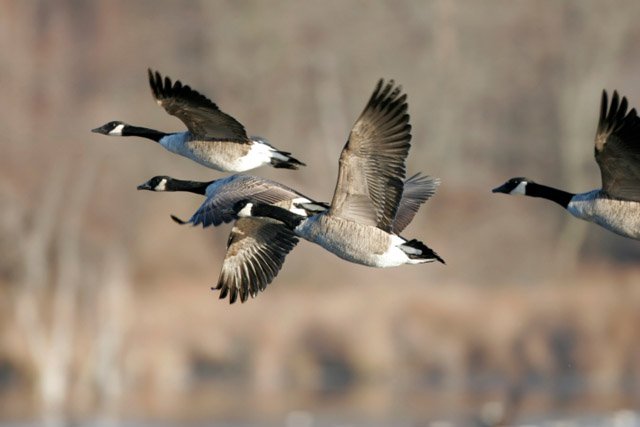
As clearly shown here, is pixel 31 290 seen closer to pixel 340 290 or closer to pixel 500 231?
pixel 340 290

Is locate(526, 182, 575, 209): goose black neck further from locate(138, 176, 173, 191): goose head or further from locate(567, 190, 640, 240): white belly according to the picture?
locate(138, 176, 173, 191): goose head

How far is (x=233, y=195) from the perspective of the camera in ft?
37.3

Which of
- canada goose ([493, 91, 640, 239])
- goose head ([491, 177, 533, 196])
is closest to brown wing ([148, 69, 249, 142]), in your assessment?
goose head ([491, 177, 533, 196])

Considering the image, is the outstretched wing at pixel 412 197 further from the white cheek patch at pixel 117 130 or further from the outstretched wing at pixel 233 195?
the white cheek patch at pixel 117 130

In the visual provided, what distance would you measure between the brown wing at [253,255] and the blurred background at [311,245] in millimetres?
13034

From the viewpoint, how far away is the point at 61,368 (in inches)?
1072

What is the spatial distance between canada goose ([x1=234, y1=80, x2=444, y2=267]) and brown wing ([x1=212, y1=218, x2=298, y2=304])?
1.38 metres

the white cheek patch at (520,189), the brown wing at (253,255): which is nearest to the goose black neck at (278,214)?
the brown wing at (253,255)

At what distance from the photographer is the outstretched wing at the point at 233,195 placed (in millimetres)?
10872

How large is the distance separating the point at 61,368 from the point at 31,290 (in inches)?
80.9

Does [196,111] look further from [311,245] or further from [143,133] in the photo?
[311,245]

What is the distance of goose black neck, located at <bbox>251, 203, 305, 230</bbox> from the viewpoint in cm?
1044

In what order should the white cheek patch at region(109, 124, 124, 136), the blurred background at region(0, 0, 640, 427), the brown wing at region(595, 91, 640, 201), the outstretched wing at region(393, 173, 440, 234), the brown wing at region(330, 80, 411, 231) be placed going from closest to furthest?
the brown wing at region(595, 91, 640, 201) < the brown wing at region(330, 80, 411, 231) < the outstretched wing at region(393, 173, 440, 234) < the white cheek patch at region(109, 124, 124, 136) < the blurred background at region(0, 0, 640, 427)

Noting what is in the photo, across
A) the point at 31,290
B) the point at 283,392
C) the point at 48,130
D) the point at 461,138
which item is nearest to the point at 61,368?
the point at 31,290
